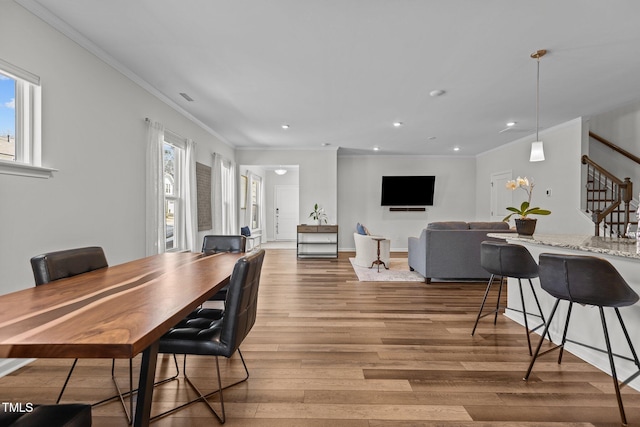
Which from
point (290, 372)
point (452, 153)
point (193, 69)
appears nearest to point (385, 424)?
point (290, 372)

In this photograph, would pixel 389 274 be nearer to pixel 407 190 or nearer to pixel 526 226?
pixel 526 226

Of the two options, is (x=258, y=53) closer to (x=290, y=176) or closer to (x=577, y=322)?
(x=577, y=322)

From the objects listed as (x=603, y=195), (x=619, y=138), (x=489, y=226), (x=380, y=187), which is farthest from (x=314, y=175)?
(x=619, y=138)

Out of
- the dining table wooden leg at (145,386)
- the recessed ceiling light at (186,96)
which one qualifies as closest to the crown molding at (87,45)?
the recessed ceiling light at (186,96)

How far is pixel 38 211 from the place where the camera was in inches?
94.7

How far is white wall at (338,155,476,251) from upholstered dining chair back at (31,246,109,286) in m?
6.75

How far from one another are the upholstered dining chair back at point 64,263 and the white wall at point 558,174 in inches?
260

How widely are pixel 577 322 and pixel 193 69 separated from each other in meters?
4.42

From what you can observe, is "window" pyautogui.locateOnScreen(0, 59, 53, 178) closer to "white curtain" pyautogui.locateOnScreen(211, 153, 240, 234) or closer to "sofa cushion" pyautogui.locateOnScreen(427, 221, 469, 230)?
"white curtain" pyautogui.locateOnScreen(211, 153, 240, 234)

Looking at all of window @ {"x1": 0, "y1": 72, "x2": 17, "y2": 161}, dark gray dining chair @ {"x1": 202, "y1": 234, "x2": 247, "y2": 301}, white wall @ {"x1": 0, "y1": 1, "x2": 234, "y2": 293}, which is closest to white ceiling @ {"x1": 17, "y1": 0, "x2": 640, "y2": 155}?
white wall @ {"x1": 0, "y1": 1, "x2": 234, "y2": 293}

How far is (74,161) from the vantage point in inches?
109

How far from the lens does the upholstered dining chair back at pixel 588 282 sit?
1716mm

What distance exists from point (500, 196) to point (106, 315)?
835 centimetres

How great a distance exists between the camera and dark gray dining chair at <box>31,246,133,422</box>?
1727 millimetres
